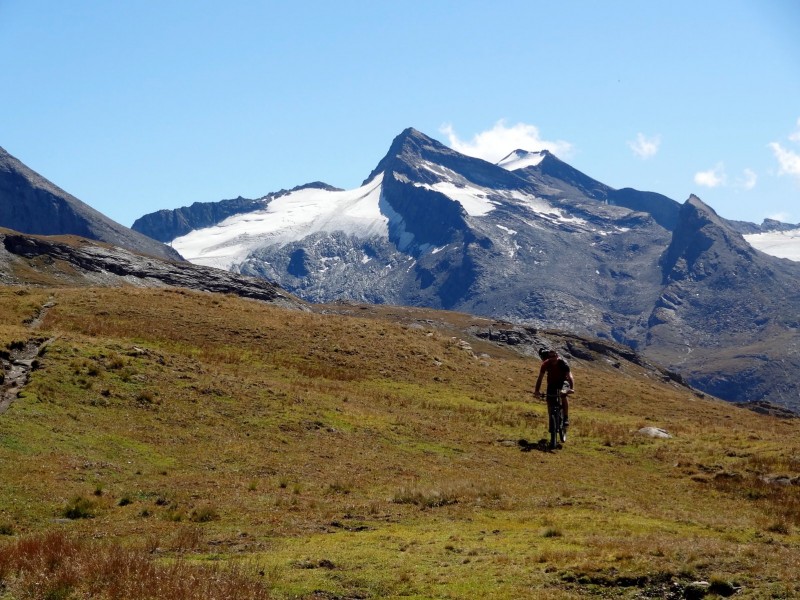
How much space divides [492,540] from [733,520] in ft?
25.7

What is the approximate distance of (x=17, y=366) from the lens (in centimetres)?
2986

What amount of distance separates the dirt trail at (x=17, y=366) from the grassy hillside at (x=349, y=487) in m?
0.41

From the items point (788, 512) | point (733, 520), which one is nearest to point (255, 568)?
point (733, 520)

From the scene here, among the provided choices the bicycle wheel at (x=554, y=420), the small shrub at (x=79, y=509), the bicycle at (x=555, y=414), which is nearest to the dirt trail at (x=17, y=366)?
the small shrub at (x=79, y=509)

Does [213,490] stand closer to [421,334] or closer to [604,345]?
[421,334]

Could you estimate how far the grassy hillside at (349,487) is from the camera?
12.7 meters

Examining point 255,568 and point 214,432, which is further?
point 214,432

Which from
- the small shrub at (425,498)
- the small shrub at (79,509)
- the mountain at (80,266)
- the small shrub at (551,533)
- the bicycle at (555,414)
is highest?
the mountain at (80,266)

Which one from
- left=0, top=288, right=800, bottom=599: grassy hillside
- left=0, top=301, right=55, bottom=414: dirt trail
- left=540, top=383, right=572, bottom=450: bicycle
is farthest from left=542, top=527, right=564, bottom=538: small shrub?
left=0, top=301, right=55, bottom=414: dirt trail

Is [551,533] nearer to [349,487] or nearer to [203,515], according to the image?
[349,487]

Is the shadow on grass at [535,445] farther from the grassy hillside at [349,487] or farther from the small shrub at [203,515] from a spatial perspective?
the small shrub at [203,515]

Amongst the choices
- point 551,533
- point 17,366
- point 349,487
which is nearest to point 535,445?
point 349,487

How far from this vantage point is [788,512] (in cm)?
2188

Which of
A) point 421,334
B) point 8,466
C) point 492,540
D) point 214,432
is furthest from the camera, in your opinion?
point 421,334
